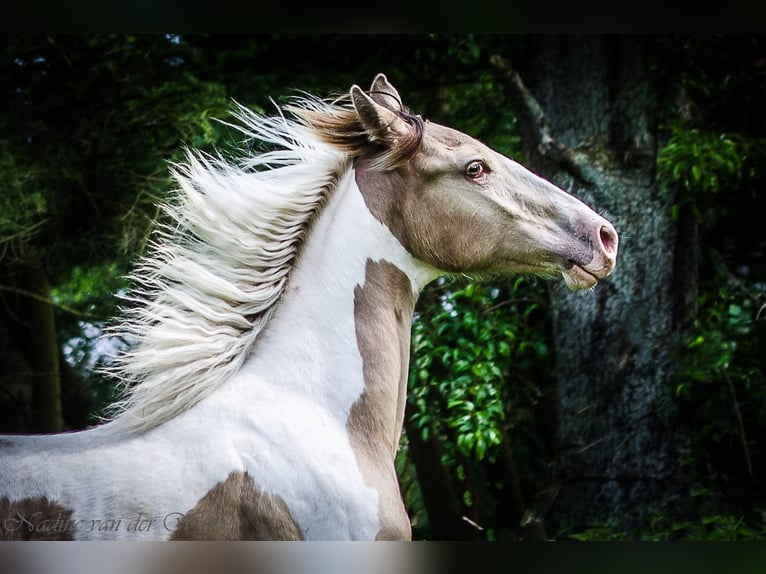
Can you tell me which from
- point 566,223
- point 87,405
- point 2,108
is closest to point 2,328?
point 87,405

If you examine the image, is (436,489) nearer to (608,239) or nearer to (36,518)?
(608,239)

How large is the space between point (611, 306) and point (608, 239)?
1.37 meters

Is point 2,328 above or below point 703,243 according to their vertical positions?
below

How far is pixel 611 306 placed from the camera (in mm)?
3283

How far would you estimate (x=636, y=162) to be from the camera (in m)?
3.33

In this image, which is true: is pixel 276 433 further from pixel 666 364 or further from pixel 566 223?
pixel 666 364

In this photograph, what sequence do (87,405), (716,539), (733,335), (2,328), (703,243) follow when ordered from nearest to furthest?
(716,539), (733,335), (703,243), (87,405), (2,328)

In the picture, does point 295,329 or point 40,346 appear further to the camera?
point 40,346

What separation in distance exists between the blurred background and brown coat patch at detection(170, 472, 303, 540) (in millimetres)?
1596

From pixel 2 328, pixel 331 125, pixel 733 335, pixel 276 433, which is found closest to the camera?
pixel 276 433

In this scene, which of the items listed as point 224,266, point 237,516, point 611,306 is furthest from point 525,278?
point 237,516

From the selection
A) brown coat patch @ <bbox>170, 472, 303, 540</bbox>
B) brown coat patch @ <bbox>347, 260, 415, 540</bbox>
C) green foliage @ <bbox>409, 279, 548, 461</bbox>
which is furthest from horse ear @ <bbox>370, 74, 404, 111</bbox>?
green foliage @ <bbox>409, 279, 548, 461</bbox>

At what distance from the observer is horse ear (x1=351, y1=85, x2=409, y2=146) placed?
1.85 metres

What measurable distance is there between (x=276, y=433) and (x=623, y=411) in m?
1.93
